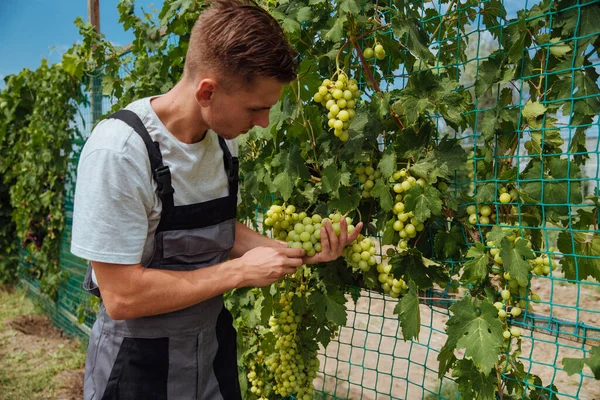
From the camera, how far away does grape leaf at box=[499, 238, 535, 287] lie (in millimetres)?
1538

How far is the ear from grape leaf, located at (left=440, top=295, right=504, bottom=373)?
1.00 metres

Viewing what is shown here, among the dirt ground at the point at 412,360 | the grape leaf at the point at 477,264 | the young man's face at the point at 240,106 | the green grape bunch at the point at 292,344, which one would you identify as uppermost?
the young man's face at the point at 240,106

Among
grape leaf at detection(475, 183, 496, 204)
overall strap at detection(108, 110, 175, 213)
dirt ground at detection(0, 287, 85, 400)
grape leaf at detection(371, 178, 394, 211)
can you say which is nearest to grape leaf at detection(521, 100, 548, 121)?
grape leaf at detection(475, 183, 496, 204)

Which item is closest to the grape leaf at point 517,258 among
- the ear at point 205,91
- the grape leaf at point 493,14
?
the grape leaf at point 493,14

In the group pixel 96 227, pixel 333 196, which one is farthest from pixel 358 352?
pixel 96 227

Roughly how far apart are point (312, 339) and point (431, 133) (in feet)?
3.55

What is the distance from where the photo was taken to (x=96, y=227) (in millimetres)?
1397

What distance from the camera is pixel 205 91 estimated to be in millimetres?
1498

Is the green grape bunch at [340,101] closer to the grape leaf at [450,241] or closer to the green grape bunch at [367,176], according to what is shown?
the green grape bunch at [367,176]

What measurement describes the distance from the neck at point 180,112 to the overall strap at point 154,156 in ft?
0.31

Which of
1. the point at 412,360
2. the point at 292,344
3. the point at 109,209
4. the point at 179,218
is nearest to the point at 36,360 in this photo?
the point at 292,344

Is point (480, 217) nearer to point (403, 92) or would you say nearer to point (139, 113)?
point (403, 92)

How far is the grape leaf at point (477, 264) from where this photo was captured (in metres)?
1.63

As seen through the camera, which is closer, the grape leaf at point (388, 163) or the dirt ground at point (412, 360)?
the grape leaf at point (388, 163)
